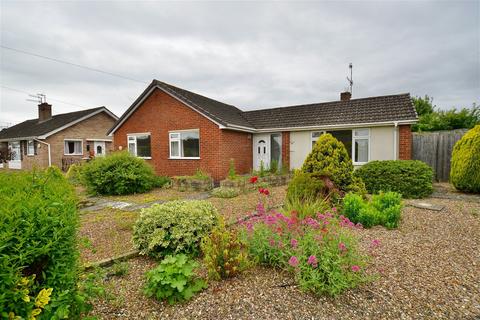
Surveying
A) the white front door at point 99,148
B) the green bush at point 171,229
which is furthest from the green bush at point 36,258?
the white front door at point 99,148

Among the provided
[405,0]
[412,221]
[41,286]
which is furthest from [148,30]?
[412,221]

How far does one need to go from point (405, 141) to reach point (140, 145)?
13.6 m

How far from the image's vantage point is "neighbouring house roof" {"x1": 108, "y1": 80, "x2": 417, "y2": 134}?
34.4ft

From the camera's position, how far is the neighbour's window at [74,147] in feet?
66.6

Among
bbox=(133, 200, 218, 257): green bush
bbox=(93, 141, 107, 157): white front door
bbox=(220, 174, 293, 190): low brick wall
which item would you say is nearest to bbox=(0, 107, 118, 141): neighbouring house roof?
bbox=(93, 141, 107, 157): white front door

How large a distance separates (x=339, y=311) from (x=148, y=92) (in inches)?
508

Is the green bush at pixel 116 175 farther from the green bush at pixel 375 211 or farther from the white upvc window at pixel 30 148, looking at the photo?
the white upvc window at pixel 30 148

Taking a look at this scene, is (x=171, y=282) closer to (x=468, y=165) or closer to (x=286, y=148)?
(x=468, y=165)

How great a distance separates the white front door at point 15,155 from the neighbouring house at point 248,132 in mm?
15239

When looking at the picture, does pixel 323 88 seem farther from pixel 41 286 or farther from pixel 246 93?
pixel 41 286

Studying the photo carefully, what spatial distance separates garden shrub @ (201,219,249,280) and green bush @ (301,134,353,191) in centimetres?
371

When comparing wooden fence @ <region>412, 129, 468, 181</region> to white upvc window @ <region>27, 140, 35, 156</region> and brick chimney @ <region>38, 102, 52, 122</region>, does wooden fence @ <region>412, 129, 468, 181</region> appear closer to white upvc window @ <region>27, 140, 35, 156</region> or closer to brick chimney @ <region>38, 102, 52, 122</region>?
white upvc window @ <region>27, 140, 35, 156</region>

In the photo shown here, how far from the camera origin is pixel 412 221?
470 centimetres

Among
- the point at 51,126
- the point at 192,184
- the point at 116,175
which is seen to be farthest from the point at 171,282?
the point at 51,126
